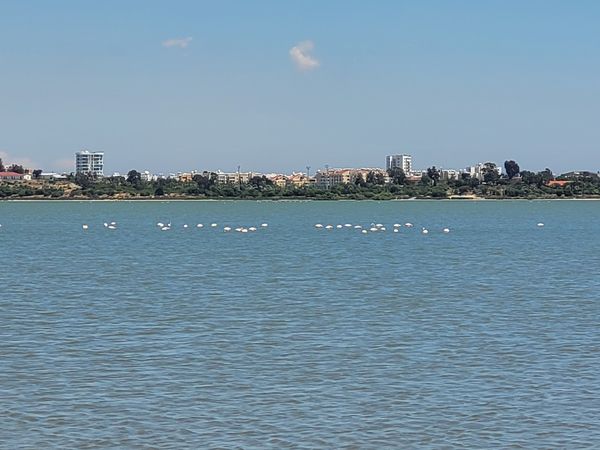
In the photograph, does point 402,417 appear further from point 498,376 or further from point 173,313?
point 173,313

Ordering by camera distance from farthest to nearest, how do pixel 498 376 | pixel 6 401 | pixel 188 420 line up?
pixel 498 376
pixel 6 401
pixel 188 420

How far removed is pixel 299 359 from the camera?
2159 cm

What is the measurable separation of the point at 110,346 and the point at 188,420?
693cm

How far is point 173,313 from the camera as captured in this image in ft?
96.3

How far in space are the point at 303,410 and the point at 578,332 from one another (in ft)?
33.3

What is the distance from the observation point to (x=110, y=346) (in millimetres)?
23141

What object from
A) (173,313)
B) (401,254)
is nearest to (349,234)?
(401,254)

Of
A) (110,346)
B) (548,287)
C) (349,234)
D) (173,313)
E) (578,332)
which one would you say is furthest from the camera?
(349,234)

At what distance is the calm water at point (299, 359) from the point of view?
1609cm

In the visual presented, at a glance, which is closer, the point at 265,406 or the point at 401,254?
the point at 265,406

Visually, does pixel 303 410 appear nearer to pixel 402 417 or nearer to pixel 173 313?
pixel 402 417

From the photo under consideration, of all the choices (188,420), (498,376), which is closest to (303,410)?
(188,420)

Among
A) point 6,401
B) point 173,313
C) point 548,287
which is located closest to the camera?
point 6,401

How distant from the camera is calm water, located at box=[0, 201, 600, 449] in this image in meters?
16.1
